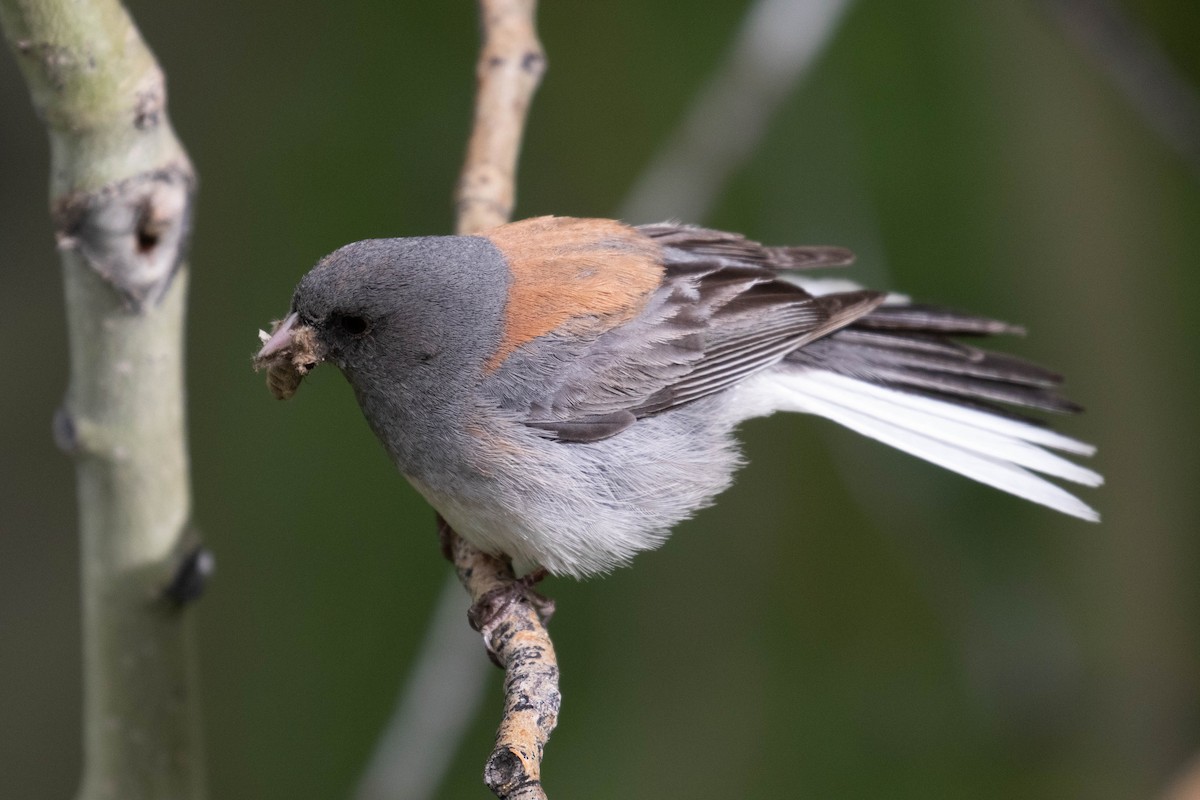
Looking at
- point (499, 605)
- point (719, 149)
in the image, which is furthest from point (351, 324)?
point (719, 149)

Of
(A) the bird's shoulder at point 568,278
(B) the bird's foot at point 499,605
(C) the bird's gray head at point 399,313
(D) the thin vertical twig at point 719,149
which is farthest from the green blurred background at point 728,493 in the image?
(C) the bird's gray head at point 399,313

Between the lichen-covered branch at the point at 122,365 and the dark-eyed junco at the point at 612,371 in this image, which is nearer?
the lichen-covered branch at the point at 122,365

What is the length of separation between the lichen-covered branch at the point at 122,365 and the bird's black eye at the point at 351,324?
261 mm

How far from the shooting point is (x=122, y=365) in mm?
1508

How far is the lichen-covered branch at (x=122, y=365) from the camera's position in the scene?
135 cm

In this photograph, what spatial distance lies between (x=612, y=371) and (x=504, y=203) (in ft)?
1.44

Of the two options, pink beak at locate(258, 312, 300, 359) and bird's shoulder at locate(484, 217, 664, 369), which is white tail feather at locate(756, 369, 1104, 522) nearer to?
bird's shoulder at locate(484, 217, 664, 369)

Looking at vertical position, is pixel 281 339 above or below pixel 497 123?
below

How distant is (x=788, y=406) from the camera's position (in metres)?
2.13

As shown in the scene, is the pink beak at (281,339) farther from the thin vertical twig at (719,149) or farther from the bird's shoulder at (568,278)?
the thin vertical twig at (719,149)

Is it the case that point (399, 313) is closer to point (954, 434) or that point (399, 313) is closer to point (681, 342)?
point (681, 342)

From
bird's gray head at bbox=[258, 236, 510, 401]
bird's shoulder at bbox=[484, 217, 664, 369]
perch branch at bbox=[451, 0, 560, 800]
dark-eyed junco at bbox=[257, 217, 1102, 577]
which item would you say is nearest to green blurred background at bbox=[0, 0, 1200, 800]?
dark-eyed junco at bbox=[257, 217, 1102, 577]

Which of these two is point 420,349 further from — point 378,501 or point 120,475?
point 378,501

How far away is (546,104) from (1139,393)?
2243 mm
